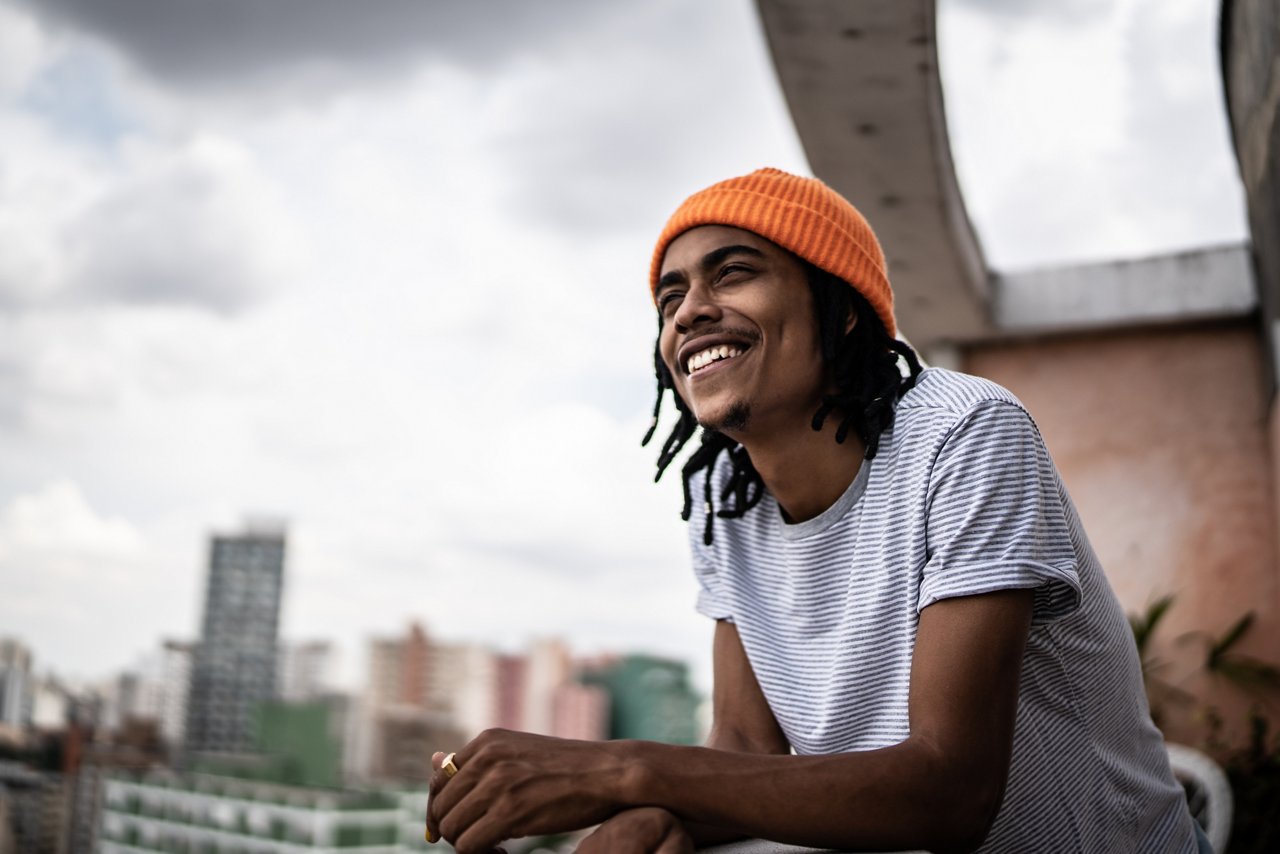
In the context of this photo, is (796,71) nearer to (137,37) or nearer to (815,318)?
(815,318)

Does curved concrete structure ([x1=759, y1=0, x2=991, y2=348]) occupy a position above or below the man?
above

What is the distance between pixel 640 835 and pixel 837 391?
70 centimetres

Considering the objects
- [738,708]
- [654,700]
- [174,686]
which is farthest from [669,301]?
[174,686]

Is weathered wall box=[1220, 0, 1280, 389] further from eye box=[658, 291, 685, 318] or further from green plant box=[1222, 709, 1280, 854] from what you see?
eye box=[658, 291, 685, 318]

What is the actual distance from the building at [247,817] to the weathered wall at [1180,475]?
33948 mm

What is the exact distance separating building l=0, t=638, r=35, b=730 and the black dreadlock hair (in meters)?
37.9

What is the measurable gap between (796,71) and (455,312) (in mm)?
49624

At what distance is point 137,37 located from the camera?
2138 cm

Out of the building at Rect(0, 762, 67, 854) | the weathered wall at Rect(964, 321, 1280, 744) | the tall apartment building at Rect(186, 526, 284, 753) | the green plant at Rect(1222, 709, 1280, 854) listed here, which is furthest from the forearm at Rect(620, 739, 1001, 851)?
the tall apartment building at Rect(186, 526, 284, 753)

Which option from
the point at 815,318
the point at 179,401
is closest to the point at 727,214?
the point at 815,318

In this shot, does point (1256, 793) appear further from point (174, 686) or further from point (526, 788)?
point (174, 686)

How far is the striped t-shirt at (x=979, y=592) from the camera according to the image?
111cm

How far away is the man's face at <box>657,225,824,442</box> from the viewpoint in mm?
1365

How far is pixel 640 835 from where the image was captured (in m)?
0.90
